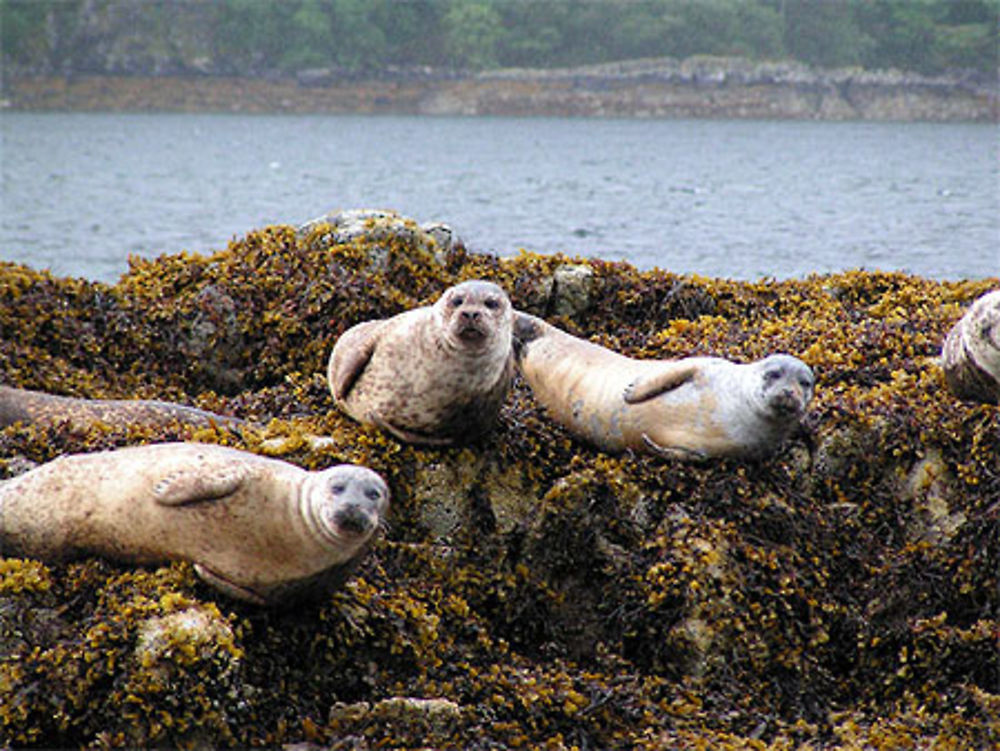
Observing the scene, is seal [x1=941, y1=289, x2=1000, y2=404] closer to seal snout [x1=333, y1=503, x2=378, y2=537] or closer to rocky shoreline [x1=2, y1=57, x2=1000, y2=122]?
seal snout [x1=333, y1=503, x2=378, y2=537]

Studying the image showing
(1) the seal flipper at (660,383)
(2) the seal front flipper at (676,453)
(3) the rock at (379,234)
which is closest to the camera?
(2) the seal front flipper at (676,453)

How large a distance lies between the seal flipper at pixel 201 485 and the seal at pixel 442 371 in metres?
1.21

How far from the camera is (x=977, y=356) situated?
6.89 metres

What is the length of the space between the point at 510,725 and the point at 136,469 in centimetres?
179

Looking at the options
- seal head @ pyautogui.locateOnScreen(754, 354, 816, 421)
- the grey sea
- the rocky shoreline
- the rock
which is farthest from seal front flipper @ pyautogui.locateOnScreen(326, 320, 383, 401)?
the rocky shoreline

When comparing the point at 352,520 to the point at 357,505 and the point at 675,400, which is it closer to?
the point at 357,505

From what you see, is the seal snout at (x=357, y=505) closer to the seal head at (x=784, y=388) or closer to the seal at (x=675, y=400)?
the seal at (x=675, y=400)

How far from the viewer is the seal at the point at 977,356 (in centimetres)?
686

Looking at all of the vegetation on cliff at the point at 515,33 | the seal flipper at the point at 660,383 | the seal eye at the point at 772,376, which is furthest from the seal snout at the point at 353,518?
the vegetation on cliff at the point at 515,33

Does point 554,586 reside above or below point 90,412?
below

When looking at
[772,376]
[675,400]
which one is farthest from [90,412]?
[772,376]

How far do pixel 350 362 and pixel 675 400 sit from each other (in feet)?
5.21

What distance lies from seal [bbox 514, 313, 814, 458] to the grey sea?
11.6 feet

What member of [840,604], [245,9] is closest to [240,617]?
[840,604]
